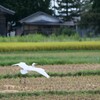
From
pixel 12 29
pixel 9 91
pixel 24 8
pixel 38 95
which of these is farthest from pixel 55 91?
pixel 12 29

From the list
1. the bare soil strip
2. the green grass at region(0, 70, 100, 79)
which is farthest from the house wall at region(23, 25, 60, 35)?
the bare soil strip

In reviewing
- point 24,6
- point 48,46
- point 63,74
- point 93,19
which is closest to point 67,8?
point 24,6

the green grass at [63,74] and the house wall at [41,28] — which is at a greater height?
the green grass at [63,74]

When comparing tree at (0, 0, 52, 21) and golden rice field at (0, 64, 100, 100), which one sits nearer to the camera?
golden rice field at (0, 64, 100, 100)

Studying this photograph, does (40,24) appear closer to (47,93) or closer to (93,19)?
(93,19)

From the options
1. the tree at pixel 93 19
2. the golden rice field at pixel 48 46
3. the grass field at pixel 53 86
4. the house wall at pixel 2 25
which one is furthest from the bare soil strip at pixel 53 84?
the tree at pixel 93 19

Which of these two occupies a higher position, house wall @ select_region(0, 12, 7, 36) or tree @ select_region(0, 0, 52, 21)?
tree @ select_region(0, 0, 52, 21)

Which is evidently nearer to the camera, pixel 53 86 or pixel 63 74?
pixel 53 86

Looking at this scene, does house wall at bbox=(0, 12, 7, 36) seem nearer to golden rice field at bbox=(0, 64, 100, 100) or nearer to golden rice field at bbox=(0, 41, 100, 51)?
golden rice field at bbox=(0, 41, 100, 51)

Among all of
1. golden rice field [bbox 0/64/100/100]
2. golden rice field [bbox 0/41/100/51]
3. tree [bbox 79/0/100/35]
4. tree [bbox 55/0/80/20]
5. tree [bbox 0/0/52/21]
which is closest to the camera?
golden rice field [bbox 0/64/100/100]

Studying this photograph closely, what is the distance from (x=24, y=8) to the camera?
152 ft

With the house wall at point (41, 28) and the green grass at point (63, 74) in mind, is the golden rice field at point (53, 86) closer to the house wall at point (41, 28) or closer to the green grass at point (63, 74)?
the green grass at point (63, 74)

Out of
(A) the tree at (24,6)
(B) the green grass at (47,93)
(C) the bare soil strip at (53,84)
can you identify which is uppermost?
(A) the tree at (24,6)

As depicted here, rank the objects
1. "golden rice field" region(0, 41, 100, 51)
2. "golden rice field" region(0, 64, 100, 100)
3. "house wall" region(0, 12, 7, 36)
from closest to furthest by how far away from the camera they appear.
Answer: "golden rice field" region(0, 64, 100, 100) → "golden rice field" region(0, 41, 100, 51) → "house wall" region(0, 12, 7, 36)
